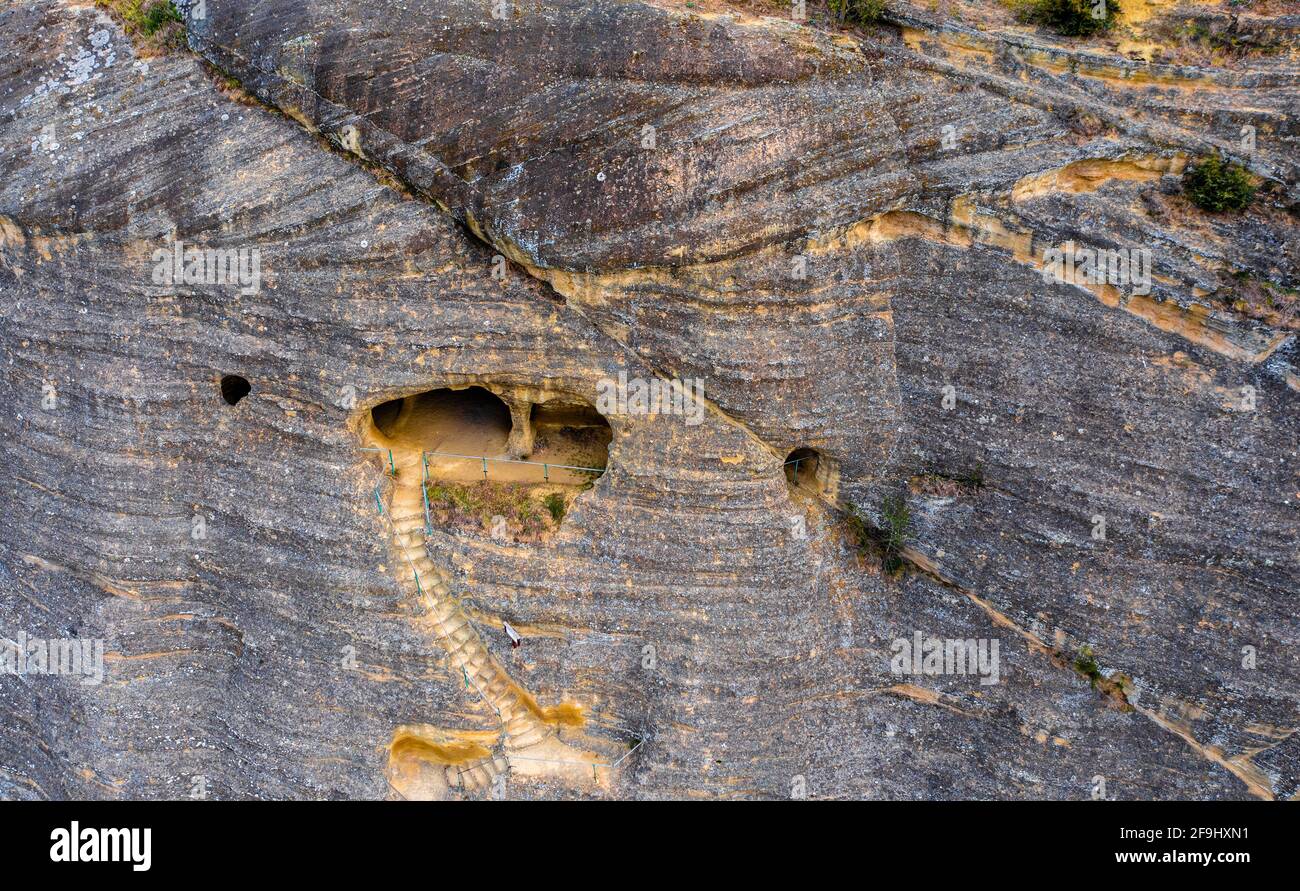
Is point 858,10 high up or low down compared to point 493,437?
up

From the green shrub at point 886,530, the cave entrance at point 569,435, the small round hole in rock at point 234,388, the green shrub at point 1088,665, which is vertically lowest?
the green shrub at point 1088,665

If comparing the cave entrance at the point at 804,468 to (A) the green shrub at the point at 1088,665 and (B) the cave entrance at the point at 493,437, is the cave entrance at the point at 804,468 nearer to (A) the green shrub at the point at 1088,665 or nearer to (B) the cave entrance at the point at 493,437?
(B) the cave entrance at the point at 493,437

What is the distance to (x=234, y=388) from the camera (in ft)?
38.9

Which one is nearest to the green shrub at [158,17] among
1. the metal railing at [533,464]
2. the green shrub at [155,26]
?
the green shrub at [155,26]

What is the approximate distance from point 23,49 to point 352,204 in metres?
4.79

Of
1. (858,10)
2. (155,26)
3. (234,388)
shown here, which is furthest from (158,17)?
(858,10)

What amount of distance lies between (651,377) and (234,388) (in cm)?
552

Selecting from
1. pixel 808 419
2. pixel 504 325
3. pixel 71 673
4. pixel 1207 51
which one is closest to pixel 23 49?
pixel 504 325

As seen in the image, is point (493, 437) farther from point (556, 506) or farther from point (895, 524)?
point (895, 524)

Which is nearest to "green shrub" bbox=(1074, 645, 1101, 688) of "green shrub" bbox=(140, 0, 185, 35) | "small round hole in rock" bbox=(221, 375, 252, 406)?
"small round hole in rock" bbox=(221, 375, 252, 406)

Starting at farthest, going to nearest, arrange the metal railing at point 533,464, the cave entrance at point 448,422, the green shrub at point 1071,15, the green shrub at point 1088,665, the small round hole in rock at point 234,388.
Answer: the cave entrance at point 448,422 < the metal railing at point 533,464 < the small round hole in rock at point 234,388 < the green shrub at point 1088,665 < the green shrub at point 1071,15

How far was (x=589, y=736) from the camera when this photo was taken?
476 inches

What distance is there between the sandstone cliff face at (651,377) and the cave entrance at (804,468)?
0.69 feet

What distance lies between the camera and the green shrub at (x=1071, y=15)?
32.9ft
